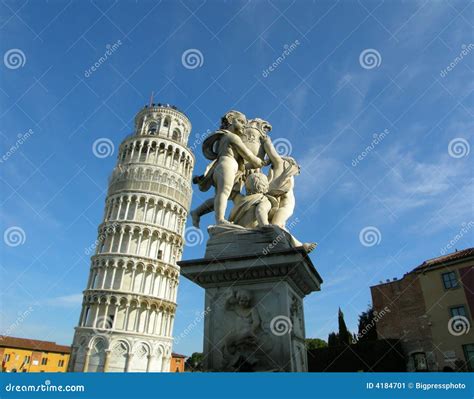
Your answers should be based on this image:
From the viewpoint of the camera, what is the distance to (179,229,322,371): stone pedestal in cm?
450

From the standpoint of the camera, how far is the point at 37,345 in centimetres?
6744

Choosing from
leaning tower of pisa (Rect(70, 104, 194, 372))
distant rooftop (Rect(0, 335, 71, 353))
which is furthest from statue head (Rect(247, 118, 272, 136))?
distant rooftop (Rect(0, 335, 71, 353))

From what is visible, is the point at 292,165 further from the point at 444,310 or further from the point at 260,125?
the point at 444,310

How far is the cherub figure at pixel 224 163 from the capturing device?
594 cm

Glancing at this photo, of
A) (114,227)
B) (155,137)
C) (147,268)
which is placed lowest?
(147,268)

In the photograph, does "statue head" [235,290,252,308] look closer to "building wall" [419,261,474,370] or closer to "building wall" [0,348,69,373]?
"building wall" [419,261,474,370]

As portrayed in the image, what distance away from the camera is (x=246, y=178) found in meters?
6.39

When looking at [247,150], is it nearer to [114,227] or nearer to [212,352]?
[212,352]

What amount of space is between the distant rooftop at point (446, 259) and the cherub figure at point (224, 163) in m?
33.3

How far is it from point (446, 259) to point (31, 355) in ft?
223

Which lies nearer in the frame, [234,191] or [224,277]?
[224,277]

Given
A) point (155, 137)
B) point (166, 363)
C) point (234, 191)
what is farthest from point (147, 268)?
point (234, 191)

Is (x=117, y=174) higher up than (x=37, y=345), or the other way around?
(x=117, y=174)
